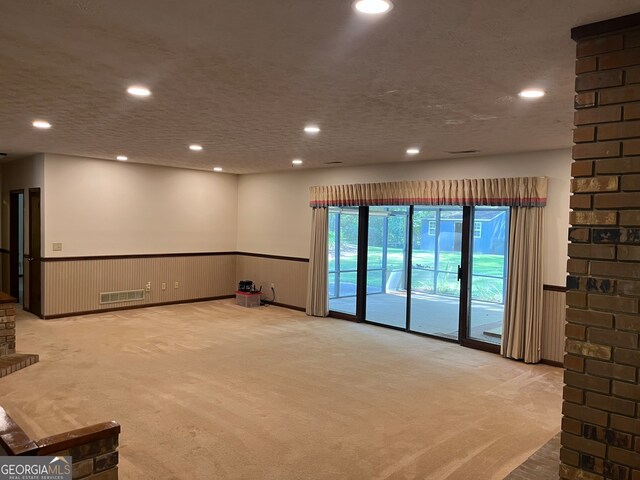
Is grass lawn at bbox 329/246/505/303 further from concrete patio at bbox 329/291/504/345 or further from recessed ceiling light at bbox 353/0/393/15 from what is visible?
recessed ceiling light at bbox 353/0/393/15

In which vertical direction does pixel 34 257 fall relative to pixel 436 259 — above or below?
below

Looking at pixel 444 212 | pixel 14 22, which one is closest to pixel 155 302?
pixel 444 212

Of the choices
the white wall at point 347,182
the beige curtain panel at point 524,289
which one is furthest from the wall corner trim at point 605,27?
the beige curtain panel at point 524,289

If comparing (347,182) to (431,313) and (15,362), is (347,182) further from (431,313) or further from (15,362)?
(15,362)

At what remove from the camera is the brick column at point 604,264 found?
1909 mm

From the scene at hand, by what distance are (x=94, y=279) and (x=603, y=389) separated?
717 centimetres

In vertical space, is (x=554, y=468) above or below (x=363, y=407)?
above

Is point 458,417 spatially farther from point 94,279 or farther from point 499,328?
point 94,279

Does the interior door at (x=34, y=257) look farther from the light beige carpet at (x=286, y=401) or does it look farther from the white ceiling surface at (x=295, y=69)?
the white ceiling surface at (x=295, y=69)

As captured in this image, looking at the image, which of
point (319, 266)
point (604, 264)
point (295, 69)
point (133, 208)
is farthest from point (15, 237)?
point (604, 264)

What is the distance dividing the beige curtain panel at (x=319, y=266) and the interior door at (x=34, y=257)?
3.97 metres

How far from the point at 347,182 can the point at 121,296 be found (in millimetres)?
4014

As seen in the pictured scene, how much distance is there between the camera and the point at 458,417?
3.87 meters

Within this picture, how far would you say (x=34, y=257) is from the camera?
7320 mm
